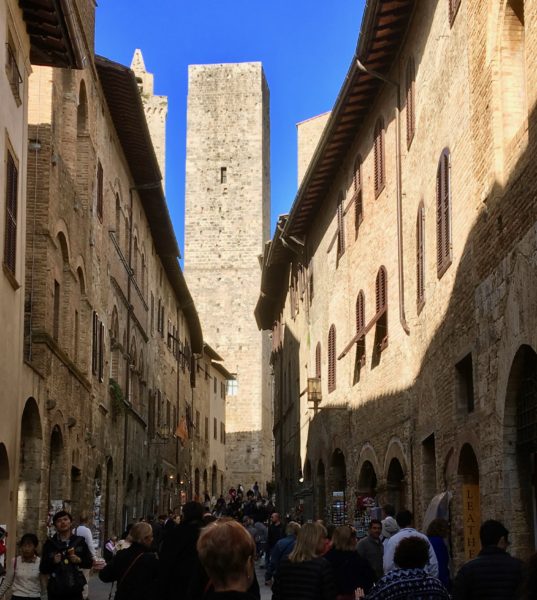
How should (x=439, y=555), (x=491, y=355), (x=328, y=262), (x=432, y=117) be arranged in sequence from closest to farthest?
1. (x=439, y=555)
2. (x=491, y=355)
3. (x=432, y=117)
4. (x=328, y=262)

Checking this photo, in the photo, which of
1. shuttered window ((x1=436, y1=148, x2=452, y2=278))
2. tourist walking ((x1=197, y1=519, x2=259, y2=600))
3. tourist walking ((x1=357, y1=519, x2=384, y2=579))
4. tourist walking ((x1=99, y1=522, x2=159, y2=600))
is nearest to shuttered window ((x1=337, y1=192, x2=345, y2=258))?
shuttered window ((x1=436, y1=148, x2=452, y2=278))

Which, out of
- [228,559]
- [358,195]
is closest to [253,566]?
[228,559]

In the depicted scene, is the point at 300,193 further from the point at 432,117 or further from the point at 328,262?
the point at 432,117

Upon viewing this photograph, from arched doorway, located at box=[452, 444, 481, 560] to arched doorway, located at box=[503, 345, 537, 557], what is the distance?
1.99 m

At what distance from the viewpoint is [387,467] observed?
64.8ft

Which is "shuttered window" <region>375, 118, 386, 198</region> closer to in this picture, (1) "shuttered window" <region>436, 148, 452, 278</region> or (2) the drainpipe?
(2) the drainpipe

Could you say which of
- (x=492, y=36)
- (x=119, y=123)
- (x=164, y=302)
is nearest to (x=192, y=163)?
(x=164, y=302)

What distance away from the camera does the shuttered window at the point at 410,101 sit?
706 inches

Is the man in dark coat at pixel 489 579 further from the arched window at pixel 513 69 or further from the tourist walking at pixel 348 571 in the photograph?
the arched window at pixel 513 69

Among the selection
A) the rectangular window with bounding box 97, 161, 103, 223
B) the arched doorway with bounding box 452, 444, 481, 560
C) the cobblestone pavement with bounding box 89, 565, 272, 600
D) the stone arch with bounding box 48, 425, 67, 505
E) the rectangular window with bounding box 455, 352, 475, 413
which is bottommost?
the cobblestone pavement with bounding box 89, 565, 272, 600

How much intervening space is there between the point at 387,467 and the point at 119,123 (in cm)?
1136

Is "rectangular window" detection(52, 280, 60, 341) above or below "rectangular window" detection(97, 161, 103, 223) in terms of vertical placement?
below

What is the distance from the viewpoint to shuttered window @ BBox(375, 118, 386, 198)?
2028 cm

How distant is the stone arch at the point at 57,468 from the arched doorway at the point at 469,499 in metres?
7.72
